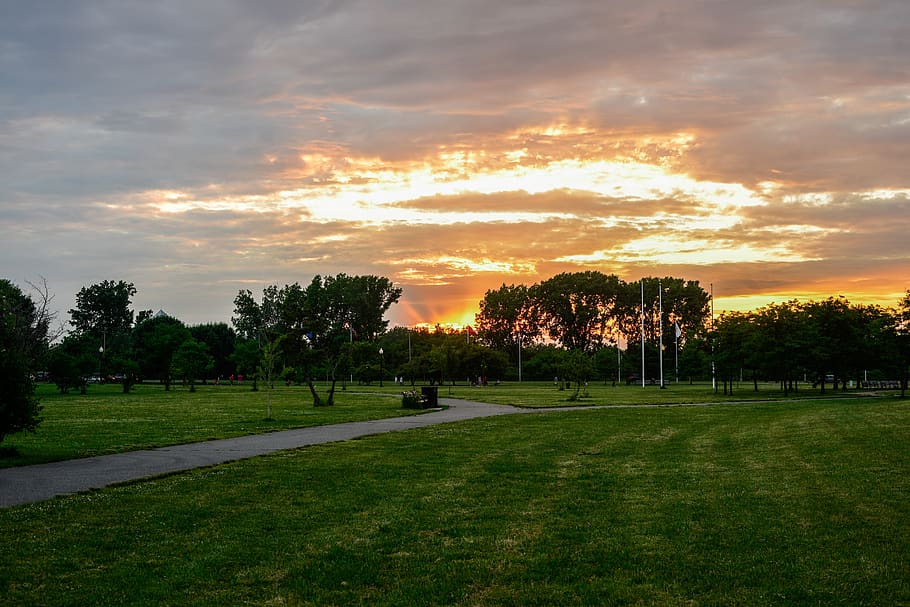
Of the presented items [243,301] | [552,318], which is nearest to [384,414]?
[552,318]

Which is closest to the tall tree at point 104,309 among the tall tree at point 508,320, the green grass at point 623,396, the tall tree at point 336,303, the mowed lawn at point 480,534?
the tall tree at point 336,303

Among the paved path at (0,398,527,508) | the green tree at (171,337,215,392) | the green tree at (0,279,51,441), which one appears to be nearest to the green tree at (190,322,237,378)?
the green tree at (171,337,215,392)

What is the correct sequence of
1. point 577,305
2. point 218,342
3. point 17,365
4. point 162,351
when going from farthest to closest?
point 577,305, point 218,342, point 162,351, point 17,365

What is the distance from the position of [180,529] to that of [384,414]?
23.2 metres

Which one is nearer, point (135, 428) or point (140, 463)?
point (140, 463)

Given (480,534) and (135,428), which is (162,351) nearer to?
(135,428)

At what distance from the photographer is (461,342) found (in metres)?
98.8

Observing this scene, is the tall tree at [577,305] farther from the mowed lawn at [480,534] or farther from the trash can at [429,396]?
the mowed lawn at [480,534]

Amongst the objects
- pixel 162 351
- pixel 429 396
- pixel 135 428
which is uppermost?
pixel 162 351

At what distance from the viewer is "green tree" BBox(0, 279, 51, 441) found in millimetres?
15953

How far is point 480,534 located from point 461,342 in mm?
89739

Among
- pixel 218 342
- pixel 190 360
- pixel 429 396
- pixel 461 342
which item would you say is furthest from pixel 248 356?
pixel 429 396

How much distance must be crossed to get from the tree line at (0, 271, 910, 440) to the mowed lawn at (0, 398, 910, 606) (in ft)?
24.3

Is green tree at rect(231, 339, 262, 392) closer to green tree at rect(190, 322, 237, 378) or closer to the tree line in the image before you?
the tree line
